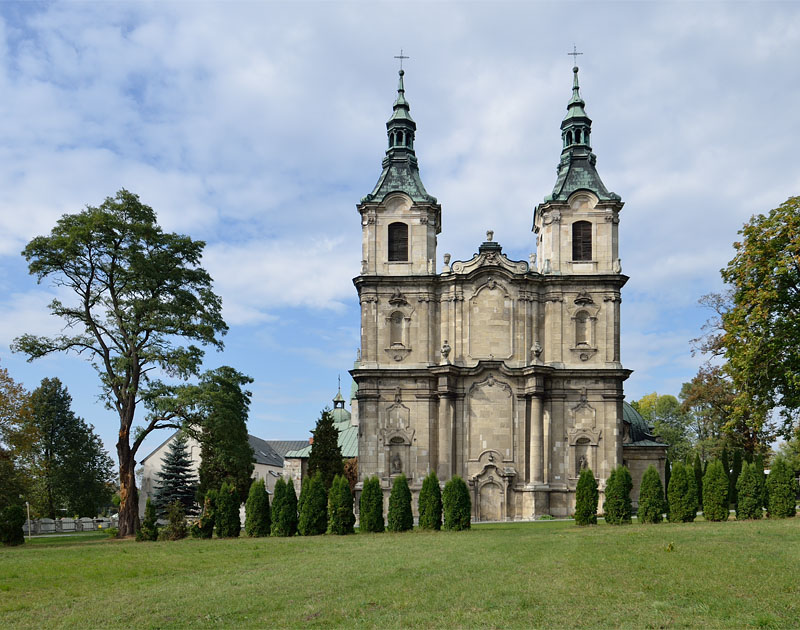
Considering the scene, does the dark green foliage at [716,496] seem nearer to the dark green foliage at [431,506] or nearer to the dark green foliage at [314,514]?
the dark green foliage at [431,506]

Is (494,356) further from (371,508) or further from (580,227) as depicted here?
(371,508)

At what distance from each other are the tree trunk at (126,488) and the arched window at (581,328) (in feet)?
75.1

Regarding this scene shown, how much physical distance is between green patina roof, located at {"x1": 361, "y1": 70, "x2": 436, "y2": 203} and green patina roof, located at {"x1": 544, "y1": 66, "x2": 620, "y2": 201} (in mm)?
7246

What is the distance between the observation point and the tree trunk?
3253cm

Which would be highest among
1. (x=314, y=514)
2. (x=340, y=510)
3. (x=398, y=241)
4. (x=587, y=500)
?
(x=398, y=241)

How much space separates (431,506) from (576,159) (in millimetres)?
24269

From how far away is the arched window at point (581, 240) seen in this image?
43.7 meters

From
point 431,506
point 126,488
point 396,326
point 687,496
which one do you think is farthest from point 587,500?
point 126,488

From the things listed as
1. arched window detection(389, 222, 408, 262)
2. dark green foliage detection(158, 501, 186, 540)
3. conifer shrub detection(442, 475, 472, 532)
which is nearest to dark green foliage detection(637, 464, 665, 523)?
conifer shrub detection(442, 475, 472, 532)

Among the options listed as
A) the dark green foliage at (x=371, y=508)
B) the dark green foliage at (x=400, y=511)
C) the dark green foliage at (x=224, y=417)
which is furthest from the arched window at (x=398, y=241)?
the dark green foliage at (x=400, y=511)

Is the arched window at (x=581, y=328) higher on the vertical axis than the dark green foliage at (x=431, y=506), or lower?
higher

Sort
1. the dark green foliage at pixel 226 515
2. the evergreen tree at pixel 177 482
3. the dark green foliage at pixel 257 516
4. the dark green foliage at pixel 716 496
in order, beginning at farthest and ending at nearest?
the evergreen tree at pixel 177 482 → the dark green foliage at pixel 257 516 → the dark green foliage at pixel 226 515 → the dark green foliage at pixel 716 496

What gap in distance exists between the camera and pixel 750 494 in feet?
97.5

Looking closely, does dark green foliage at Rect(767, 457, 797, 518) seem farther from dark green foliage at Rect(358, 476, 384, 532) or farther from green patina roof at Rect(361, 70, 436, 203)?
green patina roof at Rect(361, 70, 436, 203)
